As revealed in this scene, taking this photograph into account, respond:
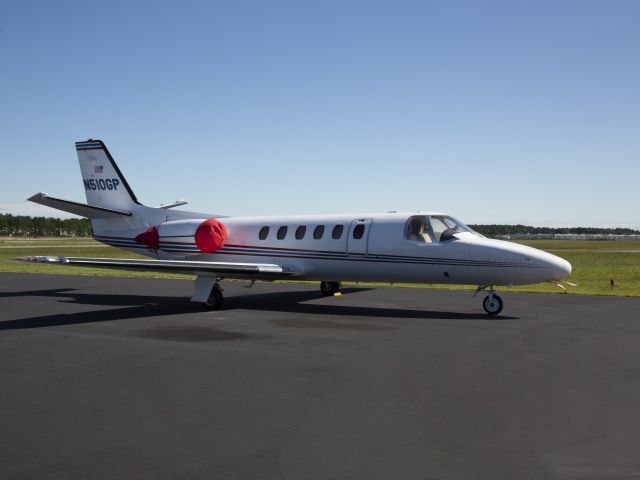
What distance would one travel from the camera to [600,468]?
5238 millimetres

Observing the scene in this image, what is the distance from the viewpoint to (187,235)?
2117cm

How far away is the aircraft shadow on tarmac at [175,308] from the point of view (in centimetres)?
1530

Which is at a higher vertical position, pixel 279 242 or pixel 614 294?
pixel 279 242

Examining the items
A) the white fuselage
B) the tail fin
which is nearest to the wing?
the white fuselage

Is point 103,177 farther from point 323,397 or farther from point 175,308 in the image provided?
point 323,397

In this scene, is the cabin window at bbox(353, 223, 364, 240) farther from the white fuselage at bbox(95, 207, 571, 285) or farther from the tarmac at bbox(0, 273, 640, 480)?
the tarmac at bbox(0, 273, 640, 480)

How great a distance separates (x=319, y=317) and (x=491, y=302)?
4459mm

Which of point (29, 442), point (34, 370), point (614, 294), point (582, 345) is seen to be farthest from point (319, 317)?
point (614, 294)

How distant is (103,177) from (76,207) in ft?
8.09

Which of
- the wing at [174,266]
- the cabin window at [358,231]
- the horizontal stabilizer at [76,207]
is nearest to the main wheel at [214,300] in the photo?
the wing at [174,266]

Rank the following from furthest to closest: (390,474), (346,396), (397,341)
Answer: (397,341)
(346,396)
(390,474)

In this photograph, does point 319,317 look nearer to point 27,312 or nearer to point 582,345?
point 582,345

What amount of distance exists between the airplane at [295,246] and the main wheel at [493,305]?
2 centimetres

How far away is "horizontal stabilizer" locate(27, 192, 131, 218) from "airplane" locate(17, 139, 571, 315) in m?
0.04
